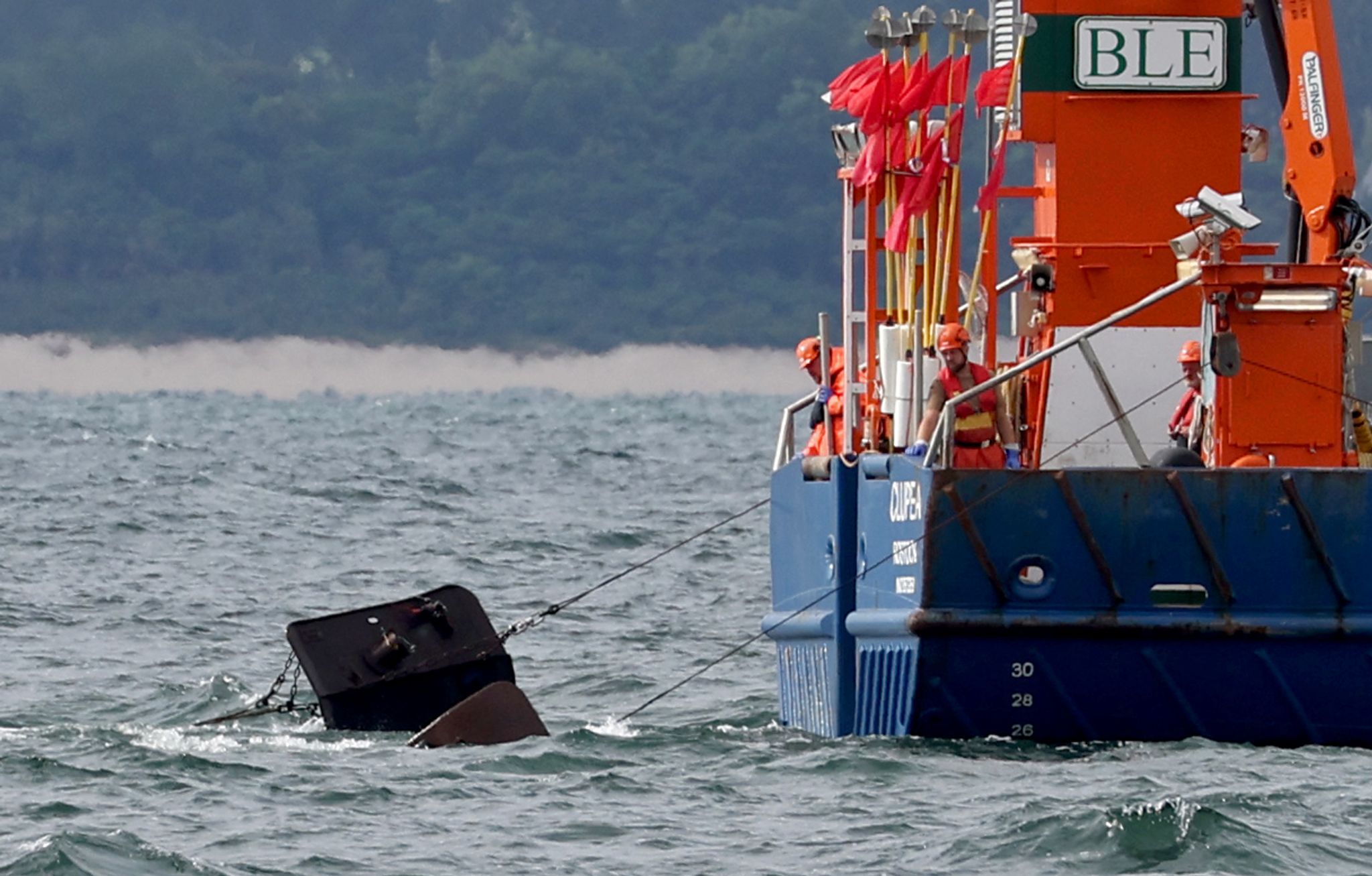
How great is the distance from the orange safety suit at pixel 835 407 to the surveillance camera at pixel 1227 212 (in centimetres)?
266

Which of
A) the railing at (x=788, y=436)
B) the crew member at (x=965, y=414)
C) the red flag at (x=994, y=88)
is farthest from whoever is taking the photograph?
the railing at (x=788, y=436)

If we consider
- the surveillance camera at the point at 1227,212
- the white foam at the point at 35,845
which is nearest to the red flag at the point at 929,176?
the surveillance camera at the point at 1227,212

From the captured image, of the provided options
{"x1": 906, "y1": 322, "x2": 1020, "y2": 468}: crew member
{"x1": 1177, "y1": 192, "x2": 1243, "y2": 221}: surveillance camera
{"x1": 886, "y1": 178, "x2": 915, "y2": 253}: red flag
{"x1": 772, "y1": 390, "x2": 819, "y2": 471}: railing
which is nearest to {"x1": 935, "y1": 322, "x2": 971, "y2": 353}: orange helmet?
{"x1": 906, "y1": 322, "x2": 1020, "y2": 468}: crew member

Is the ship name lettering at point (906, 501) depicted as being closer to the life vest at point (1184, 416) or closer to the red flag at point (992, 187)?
the life vest at point (1184, 416)

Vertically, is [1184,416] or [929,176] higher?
[929,176]

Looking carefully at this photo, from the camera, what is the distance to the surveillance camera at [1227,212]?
13.8 m

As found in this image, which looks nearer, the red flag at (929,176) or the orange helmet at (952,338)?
the orange helmet at (952,338)

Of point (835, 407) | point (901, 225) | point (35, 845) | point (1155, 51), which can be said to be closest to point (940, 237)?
point (901, 225)

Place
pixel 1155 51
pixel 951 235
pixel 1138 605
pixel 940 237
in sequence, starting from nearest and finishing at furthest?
pixel 1138 605
pixel 951 235
pixel 940 237
pixel 1155 51

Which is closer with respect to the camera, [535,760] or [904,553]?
[904,553]

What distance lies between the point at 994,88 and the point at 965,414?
2.62 m

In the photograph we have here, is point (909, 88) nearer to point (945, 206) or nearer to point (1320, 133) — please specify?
point (945, 206)

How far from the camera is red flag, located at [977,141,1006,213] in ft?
51.0

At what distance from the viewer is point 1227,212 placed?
13.9 m
